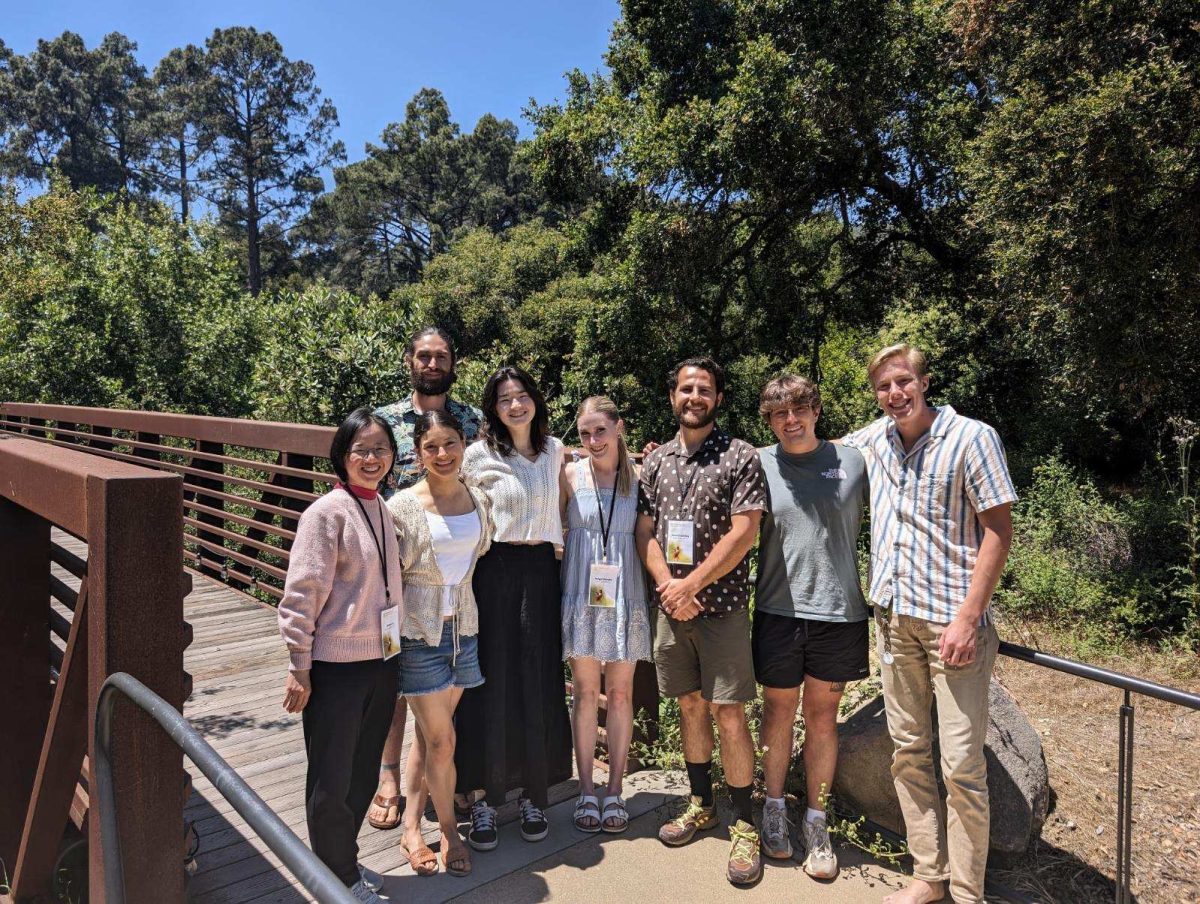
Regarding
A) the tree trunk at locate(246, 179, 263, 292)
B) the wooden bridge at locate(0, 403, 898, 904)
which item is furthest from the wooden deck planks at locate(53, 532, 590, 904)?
the tree trunk at locate(246, 179, 263, 292)

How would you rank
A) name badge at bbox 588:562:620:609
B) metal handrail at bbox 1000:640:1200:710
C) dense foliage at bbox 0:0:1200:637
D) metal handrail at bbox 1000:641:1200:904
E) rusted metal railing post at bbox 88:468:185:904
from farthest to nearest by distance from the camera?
dense foliage at bbox 0:0:1200:637 < name badge at bbox 588:562:620:609 < metal handrail at bbox 1000:641:1200:904 < metal handrail at bbox 1000:640:1200:710 < rusted metal railing post at bbox 88:468:185:904

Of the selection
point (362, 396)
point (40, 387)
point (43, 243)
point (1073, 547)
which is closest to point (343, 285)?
point (43, 243)

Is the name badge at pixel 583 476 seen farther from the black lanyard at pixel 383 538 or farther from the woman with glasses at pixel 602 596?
the black lanyard at pixel 383 538

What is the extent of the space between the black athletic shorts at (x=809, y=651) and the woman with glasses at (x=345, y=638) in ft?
4.36

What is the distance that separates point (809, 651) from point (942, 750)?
1.71ft

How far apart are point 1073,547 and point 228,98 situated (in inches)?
1773

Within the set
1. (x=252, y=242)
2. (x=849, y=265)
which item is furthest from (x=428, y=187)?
(x=849, y=265)

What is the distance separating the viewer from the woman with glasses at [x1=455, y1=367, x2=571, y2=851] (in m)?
2.90

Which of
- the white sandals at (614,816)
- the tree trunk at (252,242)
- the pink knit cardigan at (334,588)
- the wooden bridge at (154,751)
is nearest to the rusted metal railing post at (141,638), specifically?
the wooden bridge at (154,751)

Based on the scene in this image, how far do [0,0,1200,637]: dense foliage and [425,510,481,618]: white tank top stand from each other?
491 cm

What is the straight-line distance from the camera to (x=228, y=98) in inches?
1612

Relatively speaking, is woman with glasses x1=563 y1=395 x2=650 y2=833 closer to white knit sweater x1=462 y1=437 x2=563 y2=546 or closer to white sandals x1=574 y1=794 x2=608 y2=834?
white sandals x1=574 y1=794 x2=608 y2=834

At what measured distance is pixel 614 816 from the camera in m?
3.04

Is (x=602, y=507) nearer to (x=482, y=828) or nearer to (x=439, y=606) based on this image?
Result: (x=439, y=606)
